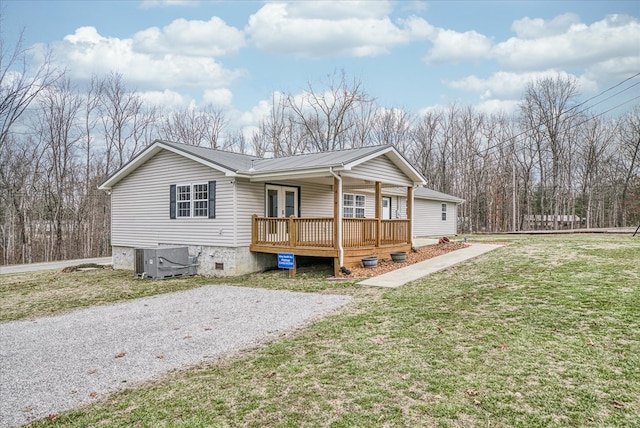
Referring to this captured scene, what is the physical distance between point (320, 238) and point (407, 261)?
315 cm

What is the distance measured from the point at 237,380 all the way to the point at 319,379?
0.89 m

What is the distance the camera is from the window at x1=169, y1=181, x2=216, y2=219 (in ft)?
42.3

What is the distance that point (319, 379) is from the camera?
4258 millimetres

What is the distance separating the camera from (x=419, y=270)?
11.1 m

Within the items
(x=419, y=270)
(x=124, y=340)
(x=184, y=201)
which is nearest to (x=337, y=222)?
(x=419, y=270)

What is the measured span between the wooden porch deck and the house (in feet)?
0.10

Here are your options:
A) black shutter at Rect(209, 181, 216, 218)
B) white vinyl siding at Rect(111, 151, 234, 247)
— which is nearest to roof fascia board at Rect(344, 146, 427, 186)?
white vinyl siding at Rect(111, 151, 234, 247)

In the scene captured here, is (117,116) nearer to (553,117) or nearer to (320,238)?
(320,238)

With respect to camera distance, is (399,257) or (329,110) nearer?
(399,257)

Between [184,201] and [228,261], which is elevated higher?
[184,201]

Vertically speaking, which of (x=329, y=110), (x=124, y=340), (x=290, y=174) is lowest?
(x=124, y=340)

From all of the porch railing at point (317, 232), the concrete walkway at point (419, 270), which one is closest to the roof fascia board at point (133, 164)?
the porch railing at point (317, 232)

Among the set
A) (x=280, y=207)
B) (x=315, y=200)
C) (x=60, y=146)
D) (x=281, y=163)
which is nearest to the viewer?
(x=281, y=163)

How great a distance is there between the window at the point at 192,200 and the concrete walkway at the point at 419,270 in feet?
18.9
